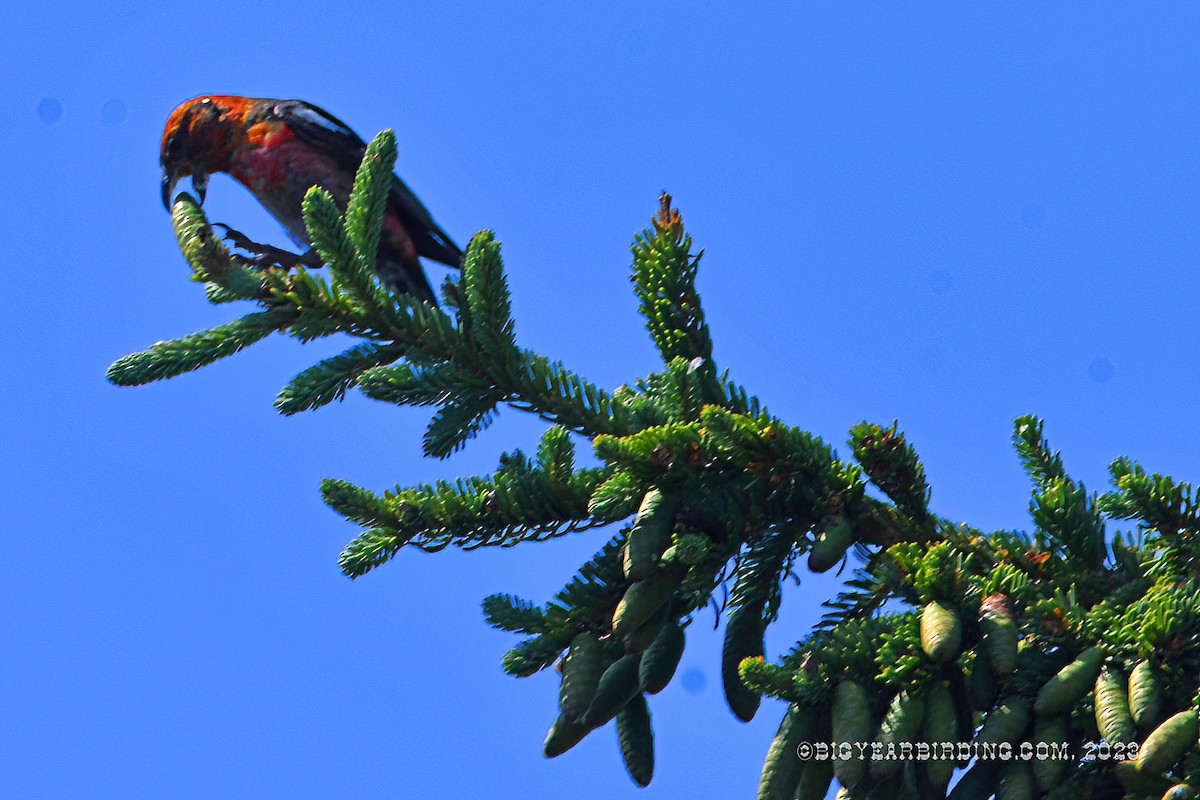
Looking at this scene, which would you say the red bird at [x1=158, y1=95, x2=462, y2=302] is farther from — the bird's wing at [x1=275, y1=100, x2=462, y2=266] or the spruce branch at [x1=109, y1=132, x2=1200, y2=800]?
the spruce branch at [x1=109, y1=132, x2=1200, y2=800]

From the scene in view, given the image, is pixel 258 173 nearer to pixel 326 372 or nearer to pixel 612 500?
pixel 326 372

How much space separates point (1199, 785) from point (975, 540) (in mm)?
674

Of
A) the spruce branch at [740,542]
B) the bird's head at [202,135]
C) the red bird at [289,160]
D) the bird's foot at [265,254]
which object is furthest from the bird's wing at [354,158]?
the spruce branch at [740,542]

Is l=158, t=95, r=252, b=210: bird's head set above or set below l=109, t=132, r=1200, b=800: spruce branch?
above

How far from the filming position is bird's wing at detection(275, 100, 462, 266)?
593 cm

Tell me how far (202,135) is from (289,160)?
1.68ft

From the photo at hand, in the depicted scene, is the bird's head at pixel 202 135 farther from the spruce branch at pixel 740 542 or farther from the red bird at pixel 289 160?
the spruce branch at pixel 740 542

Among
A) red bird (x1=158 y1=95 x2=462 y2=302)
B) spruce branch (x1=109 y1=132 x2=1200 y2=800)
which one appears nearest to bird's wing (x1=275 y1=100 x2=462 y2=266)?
red bird (x1=158 y1=95 x2=462 y2=302)

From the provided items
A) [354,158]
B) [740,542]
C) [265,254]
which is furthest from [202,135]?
[740,542]

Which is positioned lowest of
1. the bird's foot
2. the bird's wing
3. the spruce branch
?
the spruce branch

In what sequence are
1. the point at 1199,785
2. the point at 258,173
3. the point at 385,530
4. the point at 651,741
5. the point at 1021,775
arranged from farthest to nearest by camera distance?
the point at 258,173 → the point at 385,530 → the point at 651,741 → the point at 1021,775 → the point at 1199,785

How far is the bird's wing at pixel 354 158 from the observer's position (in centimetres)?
593

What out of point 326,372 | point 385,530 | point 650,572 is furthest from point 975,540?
point 326,372

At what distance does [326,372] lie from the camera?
92.8 inches
